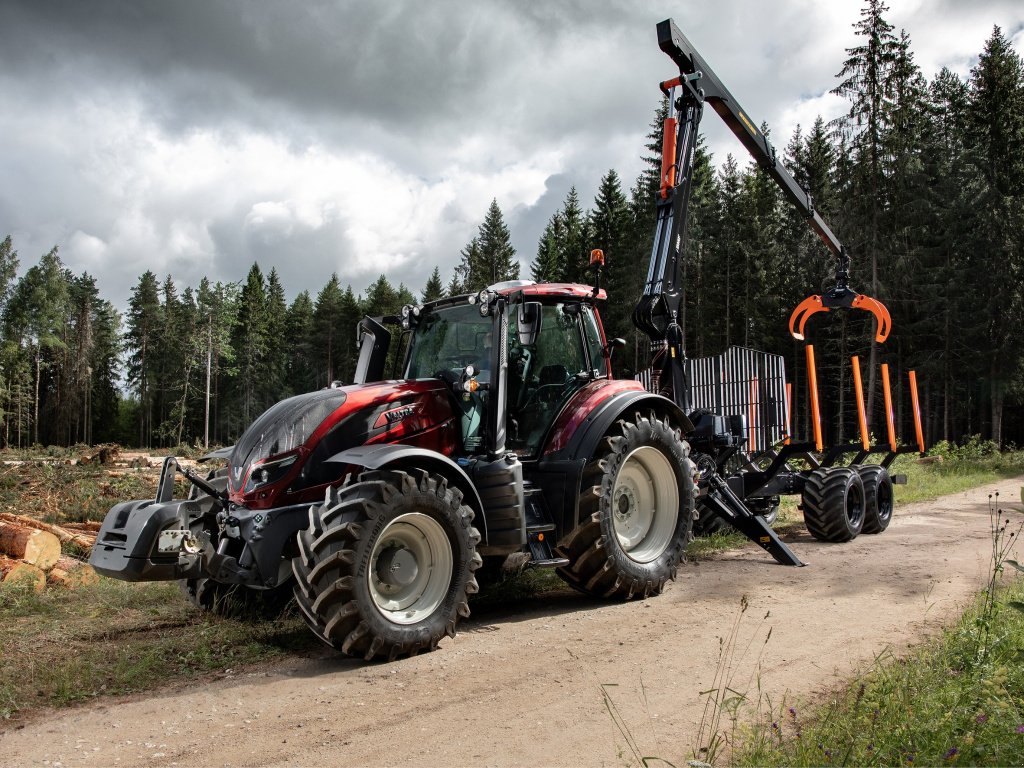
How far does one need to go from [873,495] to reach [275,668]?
8.21 m

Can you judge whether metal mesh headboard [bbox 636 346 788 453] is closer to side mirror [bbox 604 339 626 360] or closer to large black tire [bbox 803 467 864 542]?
large black tire [bbox 803 467 864 542]

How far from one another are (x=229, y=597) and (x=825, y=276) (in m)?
27.9

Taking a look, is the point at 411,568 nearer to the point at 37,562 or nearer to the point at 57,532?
the point at 37,562

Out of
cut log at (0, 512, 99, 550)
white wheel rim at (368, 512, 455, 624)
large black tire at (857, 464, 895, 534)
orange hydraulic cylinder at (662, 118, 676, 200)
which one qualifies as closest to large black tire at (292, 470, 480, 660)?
white wheel rim at (368, 512, 455, 624)

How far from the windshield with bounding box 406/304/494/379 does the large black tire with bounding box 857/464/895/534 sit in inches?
250

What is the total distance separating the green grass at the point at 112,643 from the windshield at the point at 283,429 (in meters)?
1.09

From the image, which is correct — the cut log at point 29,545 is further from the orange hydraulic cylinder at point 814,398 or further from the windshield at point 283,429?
the orange hydraulic cylinder at point 814,398

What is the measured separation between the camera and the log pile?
23.2ft

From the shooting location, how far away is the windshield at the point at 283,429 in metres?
5.06

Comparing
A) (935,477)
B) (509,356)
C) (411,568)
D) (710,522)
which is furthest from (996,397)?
(411,568)

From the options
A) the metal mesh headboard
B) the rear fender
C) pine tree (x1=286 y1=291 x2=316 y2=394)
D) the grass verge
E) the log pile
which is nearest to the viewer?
the grass verge

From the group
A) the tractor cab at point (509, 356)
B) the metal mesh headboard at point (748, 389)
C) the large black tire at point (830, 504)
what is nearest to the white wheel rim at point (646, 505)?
the tractor cab at point (509, 356)

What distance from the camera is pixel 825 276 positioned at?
29.2m

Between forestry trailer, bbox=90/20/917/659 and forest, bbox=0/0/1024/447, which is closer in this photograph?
forestry trailer, bbox=90/20/917/659
